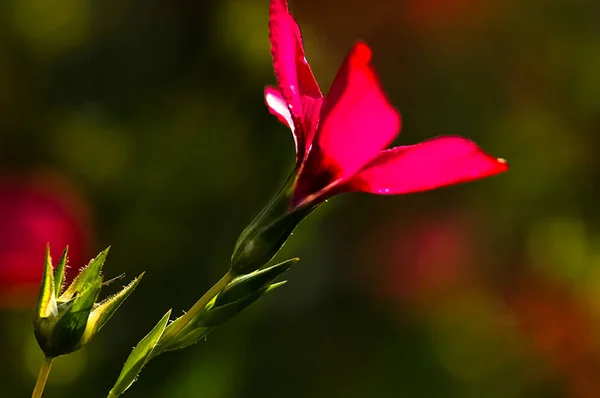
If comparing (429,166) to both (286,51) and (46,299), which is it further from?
(46,299)

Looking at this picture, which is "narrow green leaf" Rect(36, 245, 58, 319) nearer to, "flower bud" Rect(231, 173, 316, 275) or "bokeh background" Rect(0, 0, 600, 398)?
"flower bud" Rect(231, 173, 316, 275)

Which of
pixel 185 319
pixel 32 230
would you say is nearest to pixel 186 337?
pixel 185 319

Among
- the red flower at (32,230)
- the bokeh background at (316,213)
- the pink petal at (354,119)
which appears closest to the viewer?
the pink petal at (354,119)

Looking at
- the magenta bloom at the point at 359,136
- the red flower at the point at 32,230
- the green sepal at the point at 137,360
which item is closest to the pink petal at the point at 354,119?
the magenta bloom at the point at 359,136

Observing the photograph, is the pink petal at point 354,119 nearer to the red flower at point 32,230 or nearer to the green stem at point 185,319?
the green stem at point 185,319

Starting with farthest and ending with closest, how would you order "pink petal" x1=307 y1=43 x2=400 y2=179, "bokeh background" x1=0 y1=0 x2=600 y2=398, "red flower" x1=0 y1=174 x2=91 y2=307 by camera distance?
"bokeh background" x1=0 y1=0 x2=600 y2=398 → "red flower" x1=0 y1=174 x2=91 y2=307 → "pink petal" x1=307 y1=43 x2=400 y2=179

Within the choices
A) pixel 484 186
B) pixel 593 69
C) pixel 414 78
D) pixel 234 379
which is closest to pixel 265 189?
pixel 234 379

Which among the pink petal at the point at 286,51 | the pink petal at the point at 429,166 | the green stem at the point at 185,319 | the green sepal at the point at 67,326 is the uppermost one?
the pink petal at the point at 286,51

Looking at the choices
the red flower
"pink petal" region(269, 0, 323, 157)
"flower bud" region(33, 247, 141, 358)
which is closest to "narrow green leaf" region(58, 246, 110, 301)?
"flower bud" region(33, 247, 141, 358)
